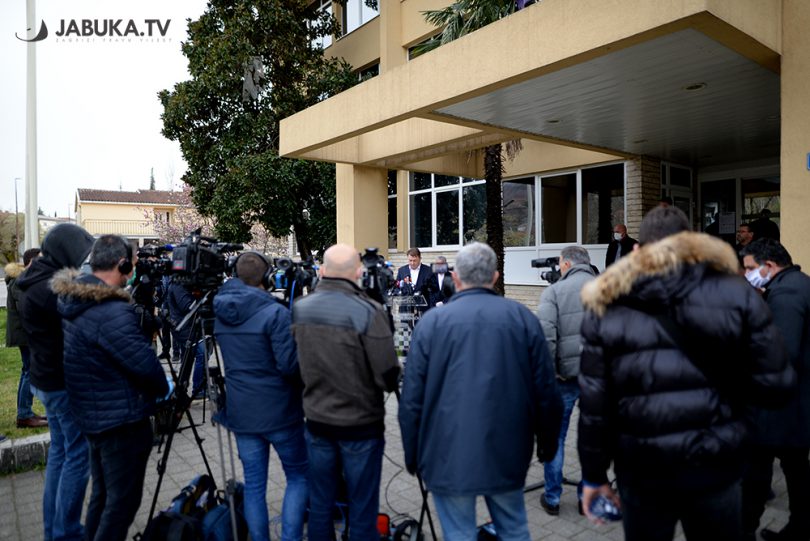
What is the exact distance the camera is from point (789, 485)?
10.6 ft

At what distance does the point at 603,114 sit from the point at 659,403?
21.1 feet

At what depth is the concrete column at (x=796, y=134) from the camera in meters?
4.70

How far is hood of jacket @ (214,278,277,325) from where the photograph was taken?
119 inches

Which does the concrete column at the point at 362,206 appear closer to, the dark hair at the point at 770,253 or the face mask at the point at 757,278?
the face mask at the point at 757,278

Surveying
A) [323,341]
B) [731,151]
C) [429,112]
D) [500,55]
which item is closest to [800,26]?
[500,55]

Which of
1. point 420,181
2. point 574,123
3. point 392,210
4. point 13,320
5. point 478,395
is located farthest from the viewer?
point 392,210

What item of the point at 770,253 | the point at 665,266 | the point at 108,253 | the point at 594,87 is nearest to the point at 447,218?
the point at 594,87

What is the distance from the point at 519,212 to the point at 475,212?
144 cm

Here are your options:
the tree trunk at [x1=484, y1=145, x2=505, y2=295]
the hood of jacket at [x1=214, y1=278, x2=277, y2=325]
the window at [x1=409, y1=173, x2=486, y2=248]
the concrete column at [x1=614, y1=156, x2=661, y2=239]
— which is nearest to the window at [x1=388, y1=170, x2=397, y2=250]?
the window at [x1=409, y1=173, x2=486, y2=248]

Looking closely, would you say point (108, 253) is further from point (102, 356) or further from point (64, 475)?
point (64, 475)

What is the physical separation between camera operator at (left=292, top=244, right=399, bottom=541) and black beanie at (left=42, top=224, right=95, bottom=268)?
1686 millimetres

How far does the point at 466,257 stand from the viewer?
2561 millimetres

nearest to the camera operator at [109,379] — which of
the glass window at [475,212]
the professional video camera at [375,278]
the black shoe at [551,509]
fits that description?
the professional video camera at [375,278]

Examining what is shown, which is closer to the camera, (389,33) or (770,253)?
(770,253)
